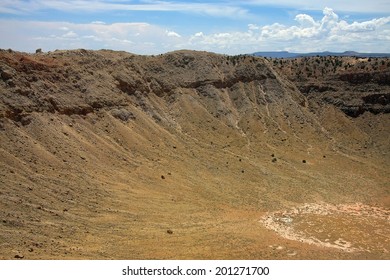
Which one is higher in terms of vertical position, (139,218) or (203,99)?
(203,99)

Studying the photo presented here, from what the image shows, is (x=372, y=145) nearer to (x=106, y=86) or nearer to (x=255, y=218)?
(x=255, y=218)

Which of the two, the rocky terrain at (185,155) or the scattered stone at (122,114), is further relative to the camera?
the scattered stone at (122,114)

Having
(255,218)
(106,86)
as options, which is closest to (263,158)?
(255,218)

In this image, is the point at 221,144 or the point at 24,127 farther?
the point at 221,144

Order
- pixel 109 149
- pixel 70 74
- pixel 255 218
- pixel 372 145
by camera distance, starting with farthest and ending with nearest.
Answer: pixel 372 145 < pixel 70 74 < pixel 109 149 < pixel 255 218

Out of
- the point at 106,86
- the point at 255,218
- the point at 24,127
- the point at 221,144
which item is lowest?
the point at 255,218

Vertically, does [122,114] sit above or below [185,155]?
above

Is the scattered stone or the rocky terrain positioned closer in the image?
the rocky terrain

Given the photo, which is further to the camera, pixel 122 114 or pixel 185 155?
pixel 122 114
